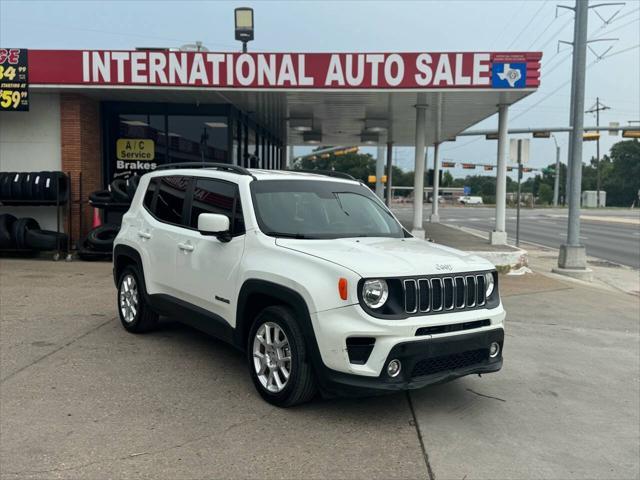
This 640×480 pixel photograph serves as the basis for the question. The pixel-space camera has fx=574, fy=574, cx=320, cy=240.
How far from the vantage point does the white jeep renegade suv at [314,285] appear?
3.92m

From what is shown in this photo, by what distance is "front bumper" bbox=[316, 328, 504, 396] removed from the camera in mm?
3896

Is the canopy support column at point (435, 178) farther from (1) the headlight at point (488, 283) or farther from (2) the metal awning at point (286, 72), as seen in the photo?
A: (1) the headlight at point (488, 283)

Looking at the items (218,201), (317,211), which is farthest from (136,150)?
(317,211)

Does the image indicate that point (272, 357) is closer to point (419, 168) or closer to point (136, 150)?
point (136, 150)

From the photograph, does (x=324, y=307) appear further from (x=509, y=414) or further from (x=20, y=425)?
(x=20, y=425)

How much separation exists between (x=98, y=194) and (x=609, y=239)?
20971 mm

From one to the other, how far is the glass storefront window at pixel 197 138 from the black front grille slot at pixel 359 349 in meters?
11.1

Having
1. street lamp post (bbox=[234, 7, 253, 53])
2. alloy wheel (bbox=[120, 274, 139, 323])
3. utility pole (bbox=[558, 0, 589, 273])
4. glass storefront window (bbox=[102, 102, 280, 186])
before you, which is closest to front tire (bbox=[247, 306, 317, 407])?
alloy wheel (bbox=[120, 274, 139, 323])

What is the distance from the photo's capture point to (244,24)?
17.1 meters

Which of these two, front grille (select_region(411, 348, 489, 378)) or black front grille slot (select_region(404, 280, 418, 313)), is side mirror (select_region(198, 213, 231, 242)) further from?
front grille (select_region(411, 348, 489, 378))

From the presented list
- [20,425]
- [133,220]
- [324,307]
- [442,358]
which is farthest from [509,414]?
[133,220]

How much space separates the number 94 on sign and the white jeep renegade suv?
8.15 m

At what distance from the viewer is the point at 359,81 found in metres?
12.2

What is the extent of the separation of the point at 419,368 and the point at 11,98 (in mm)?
11626
